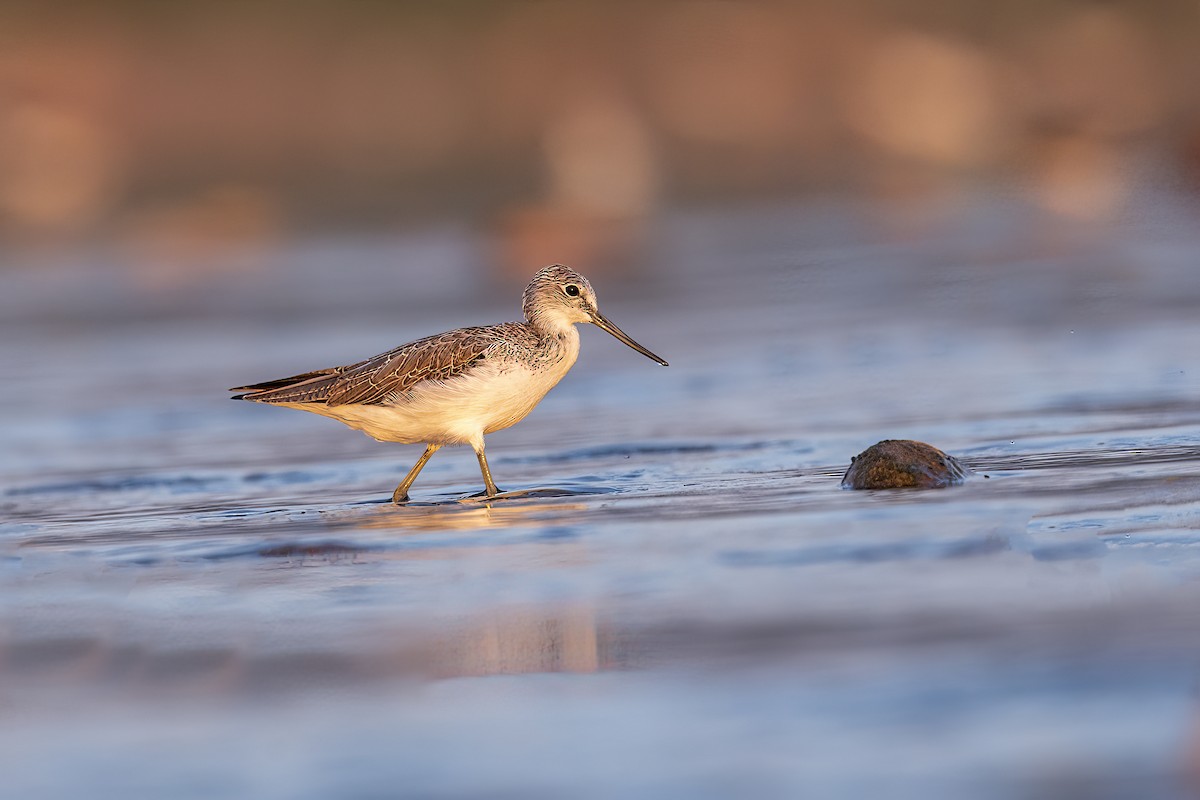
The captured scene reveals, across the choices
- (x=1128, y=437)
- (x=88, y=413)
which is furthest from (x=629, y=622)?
(x=88, y=413)

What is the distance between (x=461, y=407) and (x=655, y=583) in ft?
10.2

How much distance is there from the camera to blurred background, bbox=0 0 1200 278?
27.0 meters

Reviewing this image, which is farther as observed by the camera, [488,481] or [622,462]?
[622,462]

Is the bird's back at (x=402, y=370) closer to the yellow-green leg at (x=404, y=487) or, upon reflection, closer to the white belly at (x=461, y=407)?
the white belly at (x=461, y=407)

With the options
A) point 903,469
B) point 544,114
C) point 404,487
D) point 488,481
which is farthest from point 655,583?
point 544,114

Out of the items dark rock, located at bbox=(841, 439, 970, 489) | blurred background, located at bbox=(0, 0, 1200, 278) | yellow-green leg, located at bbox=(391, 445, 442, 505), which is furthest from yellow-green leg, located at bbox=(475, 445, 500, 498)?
blurred background, located at bbox=(0, 0, 1200, 278)

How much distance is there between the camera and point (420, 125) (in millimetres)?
32562

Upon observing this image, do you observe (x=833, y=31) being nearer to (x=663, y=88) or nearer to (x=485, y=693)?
(x=663, y=88)

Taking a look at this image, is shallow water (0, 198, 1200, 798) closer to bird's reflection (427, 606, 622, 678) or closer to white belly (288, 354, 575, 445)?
bird's reflection (427, 606, 622, 678)

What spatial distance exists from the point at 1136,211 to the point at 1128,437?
41.5 feet

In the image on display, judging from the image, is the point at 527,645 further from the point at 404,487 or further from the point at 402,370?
the point at 402,370

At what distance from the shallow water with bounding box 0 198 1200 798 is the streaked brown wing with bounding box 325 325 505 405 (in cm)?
50

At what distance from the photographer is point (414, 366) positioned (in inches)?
392

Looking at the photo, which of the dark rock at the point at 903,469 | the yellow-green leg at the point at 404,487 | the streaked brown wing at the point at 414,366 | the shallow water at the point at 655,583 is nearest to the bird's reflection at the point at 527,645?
the shallow water at the point at 655,583
